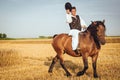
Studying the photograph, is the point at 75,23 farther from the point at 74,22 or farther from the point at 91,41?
the point at 91,41

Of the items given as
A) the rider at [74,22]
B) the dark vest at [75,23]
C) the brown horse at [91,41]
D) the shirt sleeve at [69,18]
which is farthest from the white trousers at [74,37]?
the shirt sleeve at [69,18]

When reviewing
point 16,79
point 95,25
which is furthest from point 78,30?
point 16,79

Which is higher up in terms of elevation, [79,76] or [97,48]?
[97,48]

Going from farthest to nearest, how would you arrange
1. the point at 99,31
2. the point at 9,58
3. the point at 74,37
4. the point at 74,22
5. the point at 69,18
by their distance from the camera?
the point at 9,58 → the point at 74,22 → the point at 69,18 → the point at 74,37 → the point at 99,31

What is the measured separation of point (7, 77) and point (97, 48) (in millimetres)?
4016

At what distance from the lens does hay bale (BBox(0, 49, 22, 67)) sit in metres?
14.6

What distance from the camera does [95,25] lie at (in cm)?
949

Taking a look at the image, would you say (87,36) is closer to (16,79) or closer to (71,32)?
(71,32)

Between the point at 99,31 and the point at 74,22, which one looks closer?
the point at 99,31

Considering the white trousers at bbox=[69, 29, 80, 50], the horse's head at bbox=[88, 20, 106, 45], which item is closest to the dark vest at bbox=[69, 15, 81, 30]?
the white trousers at bbox=[69, 29, 80, 50]

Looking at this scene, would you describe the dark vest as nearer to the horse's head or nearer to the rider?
the rider

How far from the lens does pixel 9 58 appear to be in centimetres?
1508

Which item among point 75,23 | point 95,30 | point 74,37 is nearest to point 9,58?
point 75,23

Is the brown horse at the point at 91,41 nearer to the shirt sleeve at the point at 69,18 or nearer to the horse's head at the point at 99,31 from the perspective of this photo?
the horse's head at the point at 99,31
